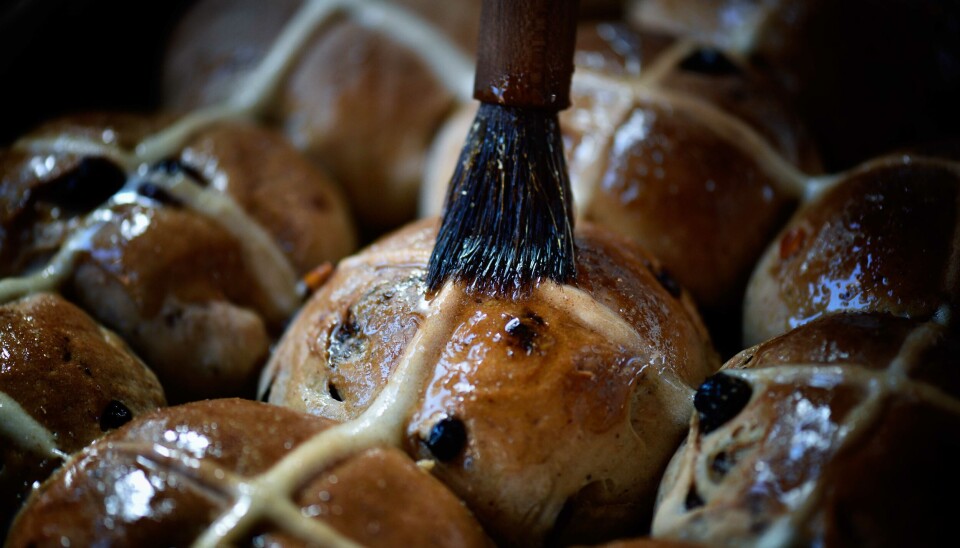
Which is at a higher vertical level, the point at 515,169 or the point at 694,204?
the point at 515,169

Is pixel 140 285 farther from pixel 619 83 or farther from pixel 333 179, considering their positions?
pixel 619 83

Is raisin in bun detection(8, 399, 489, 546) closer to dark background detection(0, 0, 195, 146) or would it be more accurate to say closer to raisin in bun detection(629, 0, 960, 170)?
dark background detection(0, 0, 195, 146)

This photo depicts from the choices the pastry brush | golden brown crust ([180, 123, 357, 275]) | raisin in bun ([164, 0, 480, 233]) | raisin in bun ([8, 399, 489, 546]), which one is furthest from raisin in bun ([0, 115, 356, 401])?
the pastry brush

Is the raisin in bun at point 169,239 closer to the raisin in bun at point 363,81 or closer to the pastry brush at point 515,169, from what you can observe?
the raisin in bun at point 363,81

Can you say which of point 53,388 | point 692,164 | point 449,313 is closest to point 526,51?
point 449,313

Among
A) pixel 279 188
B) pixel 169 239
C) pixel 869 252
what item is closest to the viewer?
pixel 869 252

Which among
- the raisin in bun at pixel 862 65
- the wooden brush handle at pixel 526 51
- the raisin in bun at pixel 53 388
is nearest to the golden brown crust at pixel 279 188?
the raisin in bun at pixel 53 388

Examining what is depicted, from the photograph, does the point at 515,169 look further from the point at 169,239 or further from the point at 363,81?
the point at 363,81

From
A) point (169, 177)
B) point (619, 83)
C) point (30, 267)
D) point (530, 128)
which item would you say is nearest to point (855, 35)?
point (619, 83)
